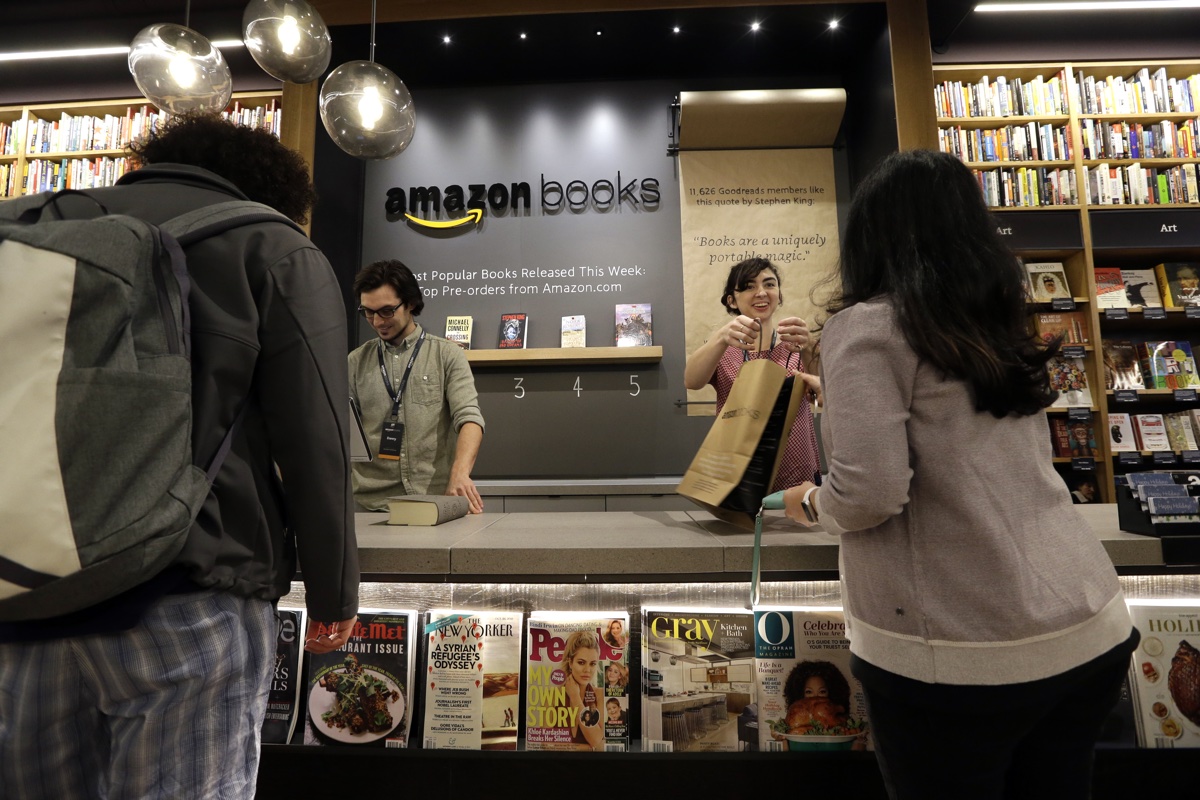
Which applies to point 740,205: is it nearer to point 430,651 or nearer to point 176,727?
point 430,651

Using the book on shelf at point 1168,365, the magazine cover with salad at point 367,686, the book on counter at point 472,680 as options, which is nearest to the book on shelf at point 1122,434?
the book on shelf at point 1168,365

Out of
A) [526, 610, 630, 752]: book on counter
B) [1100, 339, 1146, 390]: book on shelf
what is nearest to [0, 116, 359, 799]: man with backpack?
[526, 610, 630, 752]: book on counter

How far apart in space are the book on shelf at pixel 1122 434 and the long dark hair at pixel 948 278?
390cm

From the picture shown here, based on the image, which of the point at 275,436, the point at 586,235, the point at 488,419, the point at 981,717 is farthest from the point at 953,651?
the point at 586,235

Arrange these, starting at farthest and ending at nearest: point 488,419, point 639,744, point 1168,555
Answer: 1. point 488,419
2. point 639,744
3. point 1168,555

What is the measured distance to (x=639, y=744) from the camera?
145 centimetres

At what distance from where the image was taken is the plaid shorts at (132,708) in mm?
757

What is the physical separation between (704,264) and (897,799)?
376 cm

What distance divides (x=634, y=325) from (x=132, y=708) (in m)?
3.72

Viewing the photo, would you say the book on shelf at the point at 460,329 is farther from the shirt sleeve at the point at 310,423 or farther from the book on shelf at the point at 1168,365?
the book on shelf at the point at 1168,365

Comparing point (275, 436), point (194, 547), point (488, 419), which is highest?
point (488, 419)

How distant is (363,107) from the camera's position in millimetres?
2346

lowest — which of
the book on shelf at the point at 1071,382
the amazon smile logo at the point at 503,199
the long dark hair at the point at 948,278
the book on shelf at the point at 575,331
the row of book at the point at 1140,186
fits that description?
the long dark hair at the point at 948,278

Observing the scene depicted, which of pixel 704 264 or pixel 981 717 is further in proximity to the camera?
pixel 704 264
